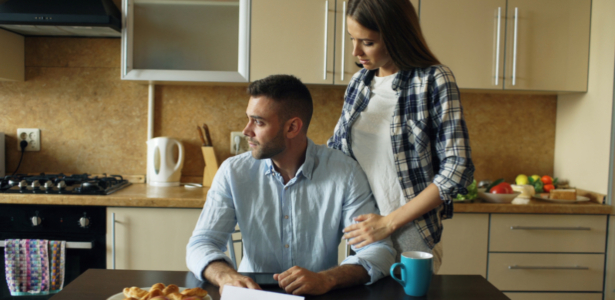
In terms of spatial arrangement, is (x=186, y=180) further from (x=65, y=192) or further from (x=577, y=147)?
(x=577, y=147)

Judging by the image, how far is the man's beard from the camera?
1.29 meters

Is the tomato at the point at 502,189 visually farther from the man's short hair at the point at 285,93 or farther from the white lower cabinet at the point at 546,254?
the man's short hair at the point at 285,93

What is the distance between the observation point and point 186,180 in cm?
272

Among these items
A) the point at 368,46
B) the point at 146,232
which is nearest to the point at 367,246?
the point at 368,46

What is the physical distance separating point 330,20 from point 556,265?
1610mm

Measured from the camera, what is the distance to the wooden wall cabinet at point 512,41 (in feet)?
7.66

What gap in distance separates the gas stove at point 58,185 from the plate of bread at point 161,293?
4.43ft

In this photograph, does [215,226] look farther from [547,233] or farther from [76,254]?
[547,233]

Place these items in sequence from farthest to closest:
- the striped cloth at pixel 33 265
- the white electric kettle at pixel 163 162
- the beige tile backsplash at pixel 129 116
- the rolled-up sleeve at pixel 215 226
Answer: the beige tile backsplash at pixel 129 116 < the white electric kettle at pixel 163 162 < the striped cloth at pixel 33 265 < the rolled-up sleeve at pixel 215 226

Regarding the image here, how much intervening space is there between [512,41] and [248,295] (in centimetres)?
202

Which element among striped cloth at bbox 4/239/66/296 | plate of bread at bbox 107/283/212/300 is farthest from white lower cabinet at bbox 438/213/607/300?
striped cloth at bbox 4/239/66/296

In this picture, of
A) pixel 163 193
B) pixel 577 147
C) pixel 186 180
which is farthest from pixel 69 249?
pixel 577 147

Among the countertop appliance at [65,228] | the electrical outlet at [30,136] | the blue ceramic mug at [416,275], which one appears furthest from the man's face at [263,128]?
the electrical outlet at [30,136]

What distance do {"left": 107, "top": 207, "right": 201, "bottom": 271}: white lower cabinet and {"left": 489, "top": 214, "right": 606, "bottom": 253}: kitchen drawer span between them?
4.65 ft
